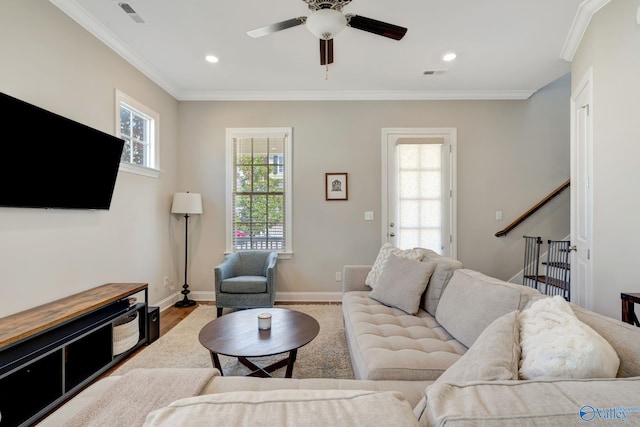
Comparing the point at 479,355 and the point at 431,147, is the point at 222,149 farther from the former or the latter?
the point at 479,355

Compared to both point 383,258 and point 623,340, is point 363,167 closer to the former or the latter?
point 383,258

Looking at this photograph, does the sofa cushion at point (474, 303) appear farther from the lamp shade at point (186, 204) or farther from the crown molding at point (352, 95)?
the lamp shade at point (186, 204)

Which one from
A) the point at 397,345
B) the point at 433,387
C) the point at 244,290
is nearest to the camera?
the point at 433,387

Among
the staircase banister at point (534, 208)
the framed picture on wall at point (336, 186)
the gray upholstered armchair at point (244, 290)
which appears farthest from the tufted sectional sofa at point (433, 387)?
the staircase banister at point (534, 208)

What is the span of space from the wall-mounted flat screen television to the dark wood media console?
75cm

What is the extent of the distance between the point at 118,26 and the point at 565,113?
17.7ft

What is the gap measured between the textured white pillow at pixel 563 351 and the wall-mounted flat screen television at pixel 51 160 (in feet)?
9.38

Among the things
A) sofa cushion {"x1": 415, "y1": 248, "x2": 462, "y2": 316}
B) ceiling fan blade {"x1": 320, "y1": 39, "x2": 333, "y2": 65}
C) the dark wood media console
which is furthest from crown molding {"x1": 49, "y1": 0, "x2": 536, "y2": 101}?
the dark wood media console

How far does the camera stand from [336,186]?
3982 mm

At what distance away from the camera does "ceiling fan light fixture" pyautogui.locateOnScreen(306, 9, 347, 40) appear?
1.78 metres

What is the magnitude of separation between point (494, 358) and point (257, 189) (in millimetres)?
3536

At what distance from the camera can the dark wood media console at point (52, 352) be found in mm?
1583

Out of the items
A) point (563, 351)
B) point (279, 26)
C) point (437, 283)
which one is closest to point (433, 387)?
point (563, 351)

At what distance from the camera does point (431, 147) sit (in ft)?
13.0
